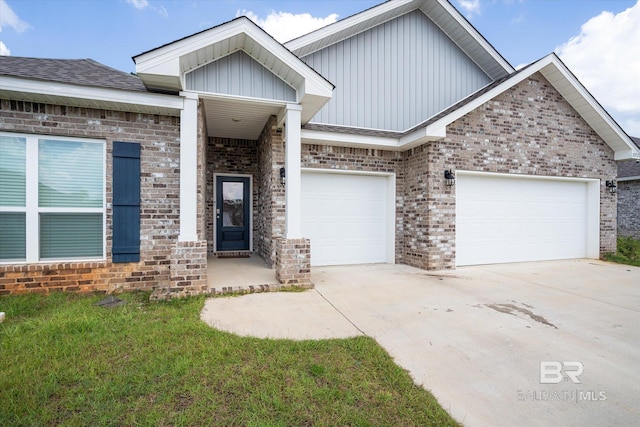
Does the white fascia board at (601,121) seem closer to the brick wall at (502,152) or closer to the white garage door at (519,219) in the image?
the brick wall at (502,152)

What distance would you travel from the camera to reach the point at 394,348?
9.80ft

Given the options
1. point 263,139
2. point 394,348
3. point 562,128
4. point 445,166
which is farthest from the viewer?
point 562,128

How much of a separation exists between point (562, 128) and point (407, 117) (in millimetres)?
3925

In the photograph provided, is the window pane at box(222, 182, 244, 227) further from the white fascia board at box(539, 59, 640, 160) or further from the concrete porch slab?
the white fascia board at box(539, 59, 640, 160)

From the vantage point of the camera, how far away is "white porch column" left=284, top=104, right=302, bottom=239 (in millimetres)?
5086

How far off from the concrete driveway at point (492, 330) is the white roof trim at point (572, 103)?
3593mm

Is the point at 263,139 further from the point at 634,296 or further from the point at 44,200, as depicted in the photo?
the point at 634,296

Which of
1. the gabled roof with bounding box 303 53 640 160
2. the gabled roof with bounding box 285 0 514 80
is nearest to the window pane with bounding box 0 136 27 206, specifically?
the gabled roof with bounding box 303 53 640 160

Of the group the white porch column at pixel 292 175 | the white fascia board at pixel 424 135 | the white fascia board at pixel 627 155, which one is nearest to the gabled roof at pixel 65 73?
the white porch column at pixel 292 175

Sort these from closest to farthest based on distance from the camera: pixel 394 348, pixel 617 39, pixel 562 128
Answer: pixel 394 348 → pixel 562 128 → pixel 617 39

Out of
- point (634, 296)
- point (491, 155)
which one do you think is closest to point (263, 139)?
point (491, 155)

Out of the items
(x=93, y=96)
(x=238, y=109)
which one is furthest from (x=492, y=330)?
(x=93, y=96)

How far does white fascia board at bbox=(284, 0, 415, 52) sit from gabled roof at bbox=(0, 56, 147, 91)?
364cm

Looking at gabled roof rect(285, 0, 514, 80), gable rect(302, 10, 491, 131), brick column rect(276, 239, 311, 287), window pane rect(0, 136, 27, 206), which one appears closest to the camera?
window pane rect(0, 136, 27, 206)
